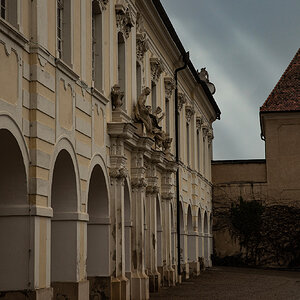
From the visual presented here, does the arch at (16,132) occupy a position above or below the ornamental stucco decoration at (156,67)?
below

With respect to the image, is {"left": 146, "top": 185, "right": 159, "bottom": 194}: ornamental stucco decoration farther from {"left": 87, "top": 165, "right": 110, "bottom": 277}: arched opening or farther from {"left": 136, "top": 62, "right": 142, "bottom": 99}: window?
{"left": 87, "top": 165, "right": 110, "bottom": 277}: arched opening

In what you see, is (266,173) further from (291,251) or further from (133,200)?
(133,200)

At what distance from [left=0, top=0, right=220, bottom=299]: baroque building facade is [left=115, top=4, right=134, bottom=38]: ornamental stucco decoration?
0.12 feet

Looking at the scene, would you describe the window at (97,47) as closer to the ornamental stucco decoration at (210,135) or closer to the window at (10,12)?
the window at (10,12)

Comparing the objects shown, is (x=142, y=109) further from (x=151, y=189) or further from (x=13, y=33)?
(x=13, y=33)

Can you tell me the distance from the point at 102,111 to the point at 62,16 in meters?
3.33

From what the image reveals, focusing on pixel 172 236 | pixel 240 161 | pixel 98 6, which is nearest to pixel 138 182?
pixel 98 6

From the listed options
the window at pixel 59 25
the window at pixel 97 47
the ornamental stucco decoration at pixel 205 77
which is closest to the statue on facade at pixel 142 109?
the window at pixel 97 47

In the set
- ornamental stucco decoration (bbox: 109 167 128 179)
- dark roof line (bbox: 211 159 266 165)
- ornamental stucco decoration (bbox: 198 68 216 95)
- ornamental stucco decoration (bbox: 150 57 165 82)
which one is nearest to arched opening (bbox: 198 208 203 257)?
dark roof line (bbox: 211 159 266 165)

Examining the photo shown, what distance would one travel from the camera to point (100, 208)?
62.1 feet

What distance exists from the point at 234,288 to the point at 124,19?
405 inches

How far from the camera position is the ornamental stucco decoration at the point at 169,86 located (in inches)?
1156

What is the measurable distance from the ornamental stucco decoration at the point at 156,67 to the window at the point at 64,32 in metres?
10.3

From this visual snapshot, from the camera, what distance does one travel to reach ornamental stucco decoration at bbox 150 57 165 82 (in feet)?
85.8
